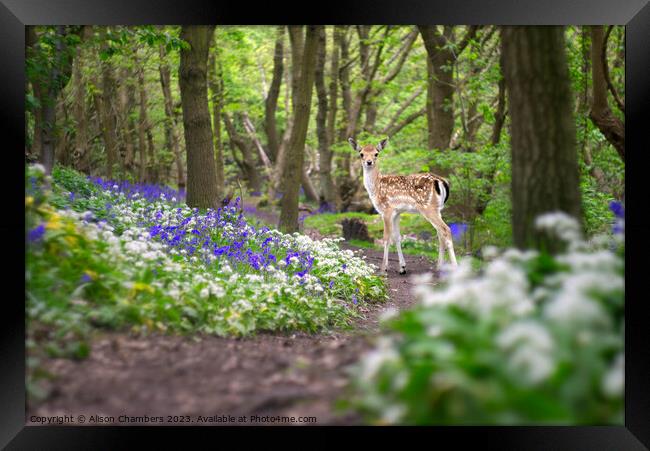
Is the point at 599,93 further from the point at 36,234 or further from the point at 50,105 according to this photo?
the point at 36,234

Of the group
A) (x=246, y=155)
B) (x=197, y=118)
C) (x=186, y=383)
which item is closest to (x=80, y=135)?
(x=197, y=118)

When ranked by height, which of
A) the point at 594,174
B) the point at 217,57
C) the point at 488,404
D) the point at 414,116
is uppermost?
the point at 217,57

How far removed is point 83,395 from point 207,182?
5.02 meters

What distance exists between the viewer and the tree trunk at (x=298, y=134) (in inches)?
337

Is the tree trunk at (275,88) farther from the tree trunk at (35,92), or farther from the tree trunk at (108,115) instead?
the tree trunk at (35,92)

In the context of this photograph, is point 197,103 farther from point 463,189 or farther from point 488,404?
point 488,404

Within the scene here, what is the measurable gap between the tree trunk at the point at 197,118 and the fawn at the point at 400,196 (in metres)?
2.07

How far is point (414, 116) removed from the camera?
1655 centimetres

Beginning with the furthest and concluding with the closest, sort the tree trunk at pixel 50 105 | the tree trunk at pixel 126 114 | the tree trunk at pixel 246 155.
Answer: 1. the tree trunk at pixel 246 155
2. the tree trunk at pixel 126 114
3. the tree trunk at pixel 50 105

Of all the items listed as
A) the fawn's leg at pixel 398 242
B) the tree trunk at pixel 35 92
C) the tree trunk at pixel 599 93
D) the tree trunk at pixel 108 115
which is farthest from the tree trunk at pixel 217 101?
the tree trunk at pixel 599 93

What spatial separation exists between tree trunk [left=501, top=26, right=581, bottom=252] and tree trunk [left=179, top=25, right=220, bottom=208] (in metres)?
5.16

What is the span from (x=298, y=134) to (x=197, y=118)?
1572 millimetres

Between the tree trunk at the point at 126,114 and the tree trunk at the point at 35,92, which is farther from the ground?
the tree trunk at the point at 126,114
